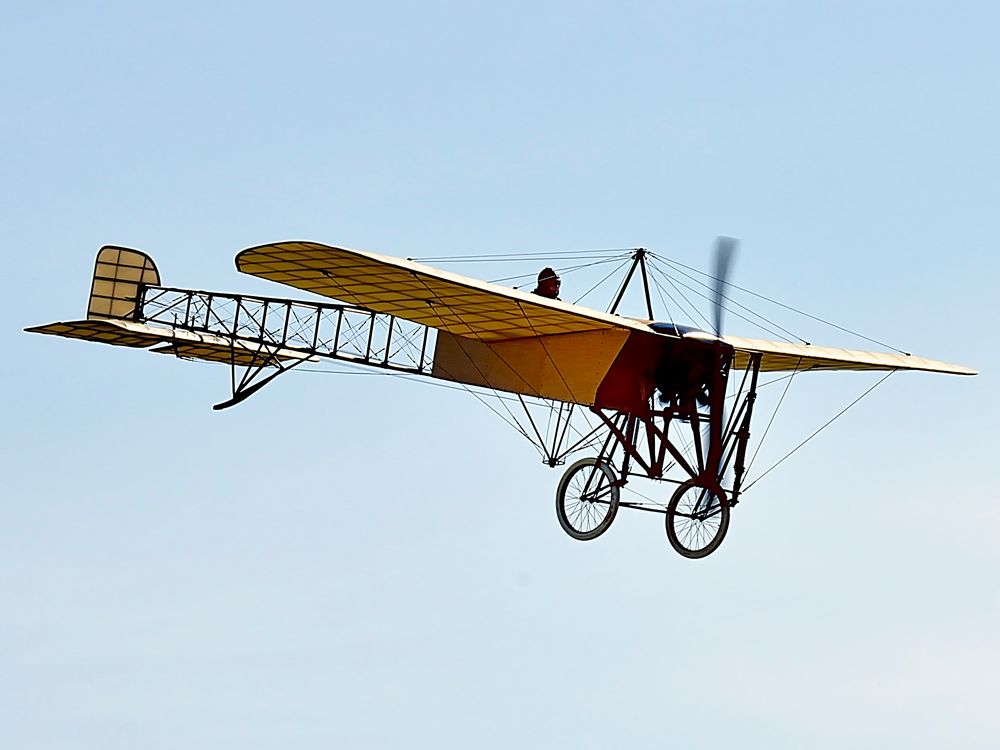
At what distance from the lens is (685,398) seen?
25078 millimetres

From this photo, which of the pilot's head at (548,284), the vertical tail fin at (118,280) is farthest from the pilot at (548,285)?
the vertical tail fin at (118,280)

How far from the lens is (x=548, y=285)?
2617cm

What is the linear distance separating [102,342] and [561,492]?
279 inches

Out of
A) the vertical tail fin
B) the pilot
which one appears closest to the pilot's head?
the pilot

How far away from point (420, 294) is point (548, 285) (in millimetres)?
2866

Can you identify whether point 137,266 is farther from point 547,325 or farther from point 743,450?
point 743,450

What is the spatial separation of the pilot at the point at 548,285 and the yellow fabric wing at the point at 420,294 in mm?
805

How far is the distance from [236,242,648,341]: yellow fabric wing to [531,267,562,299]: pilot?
31.7 inches

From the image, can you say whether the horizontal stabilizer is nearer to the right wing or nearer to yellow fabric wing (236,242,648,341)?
yellow fabric wing (236,242,648,341)

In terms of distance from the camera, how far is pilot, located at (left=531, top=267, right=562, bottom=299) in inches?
1030

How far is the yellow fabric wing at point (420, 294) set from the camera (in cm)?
2178

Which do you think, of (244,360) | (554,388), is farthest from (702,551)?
(244,360)

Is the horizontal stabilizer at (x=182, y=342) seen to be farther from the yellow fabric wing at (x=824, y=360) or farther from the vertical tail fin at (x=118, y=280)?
the yellow fabric wing at (x=824, y=360)

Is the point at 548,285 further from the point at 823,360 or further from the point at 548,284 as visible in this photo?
the point at 823,360
